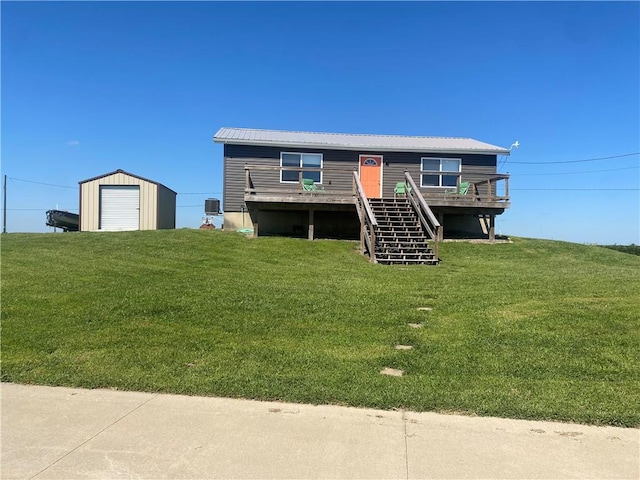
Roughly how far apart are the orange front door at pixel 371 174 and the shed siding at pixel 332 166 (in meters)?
0.19

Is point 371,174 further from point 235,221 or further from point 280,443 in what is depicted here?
point 280,443

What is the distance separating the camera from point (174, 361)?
5105 mm

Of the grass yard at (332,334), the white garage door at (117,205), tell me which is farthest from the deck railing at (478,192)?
the white garage door at (117,205)

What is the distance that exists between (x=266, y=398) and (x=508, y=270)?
884 cm

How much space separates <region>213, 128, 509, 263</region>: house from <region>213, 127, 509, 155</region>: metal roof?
0.04 m

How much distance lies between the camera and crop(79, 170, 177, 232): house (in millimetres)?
19703

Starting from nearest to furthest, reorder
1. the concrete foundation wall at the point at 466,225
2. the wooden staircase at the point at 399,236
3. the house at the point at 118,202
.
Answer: the wooden staircase at the point at 399,236, the concrete foundation wall at the point at 466,225, the house at the point at 118,202

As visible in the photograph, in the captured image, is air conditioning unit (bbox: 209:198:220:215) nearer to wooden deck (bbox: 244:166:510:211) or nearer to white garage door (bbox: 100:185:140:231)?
white garage door (bbox: 100:185:140:231)

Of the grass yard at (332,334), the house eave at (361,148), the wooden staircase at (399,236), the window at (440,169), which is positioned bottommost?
the grass yard at (332,334)

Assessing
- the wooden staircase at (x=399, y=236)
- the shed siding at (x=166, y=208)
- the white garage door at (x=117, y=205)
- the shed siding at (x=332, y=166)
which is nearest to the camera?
the wooden staircase at (x=399, y=236)

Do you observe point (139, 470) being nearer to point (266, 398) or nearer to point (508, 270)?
point (266, 398)

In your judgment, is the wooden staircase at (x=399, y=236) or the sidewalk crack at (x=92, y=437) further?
the wooden staircase at (x=399, y=236)

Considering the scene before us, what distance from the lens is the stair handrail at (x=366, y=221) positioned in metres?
12.7

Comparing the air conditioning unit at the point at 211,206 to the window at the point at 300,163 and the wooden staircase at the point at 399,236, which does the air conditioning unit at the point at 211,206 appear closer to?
the window at the point at 300,163
